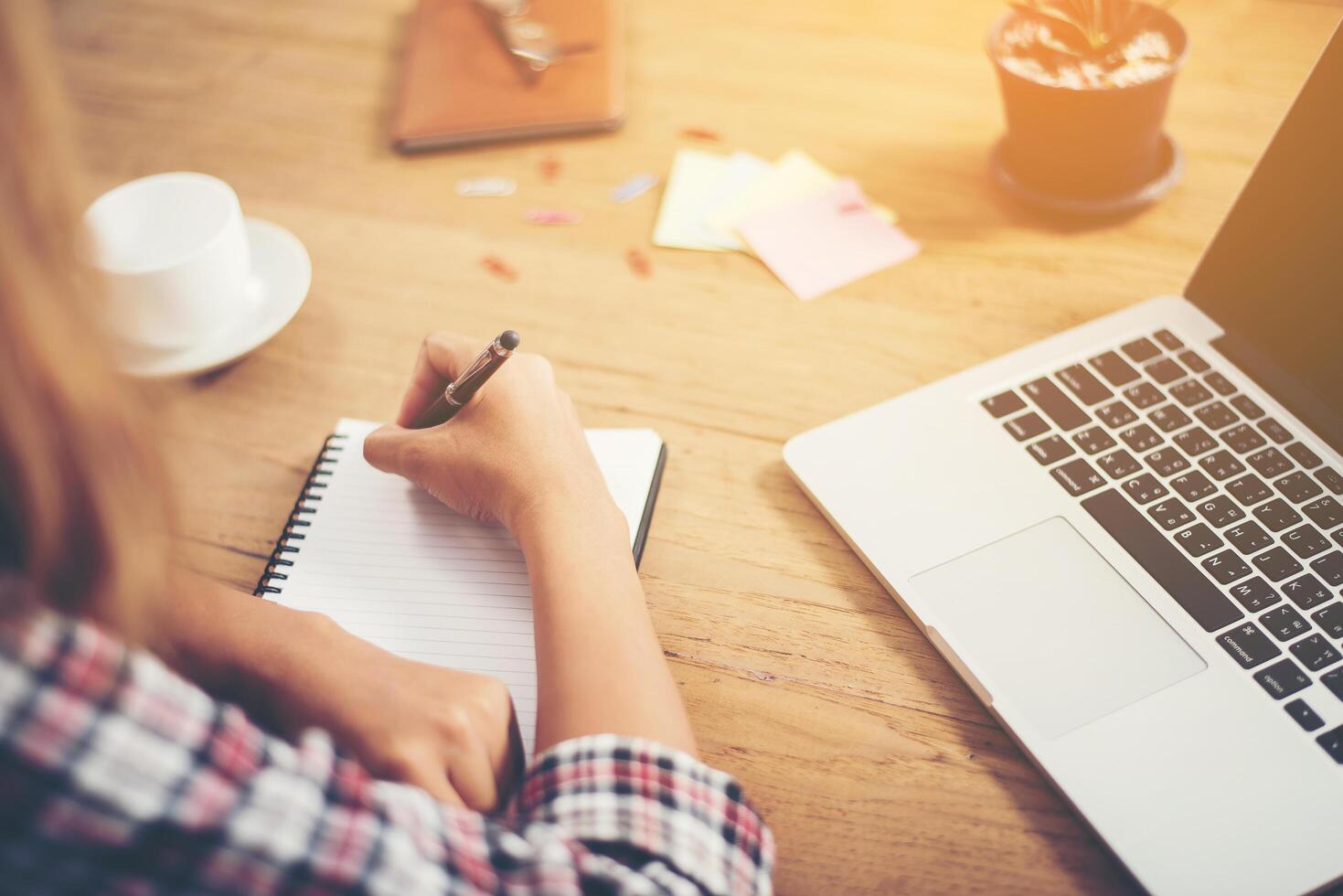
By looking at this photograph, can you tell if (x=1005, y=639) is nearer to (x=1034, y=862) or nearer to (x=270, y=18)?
(x=1034, y=862)

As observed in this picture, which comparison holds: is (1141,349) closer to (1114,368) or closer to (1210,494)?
(1114,368)

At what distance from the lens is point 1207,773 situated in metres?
0.53

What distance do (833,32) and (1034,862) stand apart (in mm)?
989

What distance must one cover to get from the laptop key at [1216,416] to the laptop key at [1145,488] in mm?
70

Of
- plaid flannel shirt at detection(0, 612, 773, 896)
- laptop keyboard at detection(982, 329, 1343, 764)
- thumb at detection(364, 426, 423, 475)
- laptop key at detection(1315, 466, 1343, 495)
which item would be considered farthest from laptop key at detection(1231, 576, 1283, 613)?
thumb at detection(364, 426, 423, 475)

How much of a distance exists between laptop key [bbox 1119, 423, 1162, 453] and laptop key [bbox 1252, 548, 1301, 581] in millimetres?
104

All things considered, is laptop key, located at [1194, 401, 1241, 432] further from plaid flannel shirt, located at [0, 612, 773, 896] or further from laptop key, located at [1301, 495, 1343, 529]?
plaid flannel shirt, located at [0, 612, 773, 896]

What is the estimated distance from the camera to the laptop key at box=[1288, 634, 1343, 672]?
0.56 m

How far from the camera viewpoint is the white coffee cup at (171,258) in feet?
2.38

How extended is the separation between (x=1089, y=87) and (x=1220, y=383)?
306 millimetres

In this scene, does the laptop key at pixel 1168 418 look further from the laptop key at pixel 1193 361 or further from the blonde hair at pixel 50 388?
the blonde hair at pixel 50 388

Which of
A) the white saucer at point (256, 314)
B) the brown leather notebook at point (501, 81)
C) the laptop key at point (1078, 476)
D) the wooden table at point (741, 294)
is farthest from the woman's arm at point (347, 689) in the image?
the brown leather notebook at point (501, 81)

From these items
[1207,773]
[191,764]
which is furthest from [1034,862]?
[191,764]

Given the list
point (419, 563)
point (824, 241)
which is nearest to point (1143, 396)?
point (824, 241)
